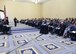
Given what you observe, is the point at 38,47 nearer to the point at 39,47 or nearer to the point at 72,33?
the point at 39,47

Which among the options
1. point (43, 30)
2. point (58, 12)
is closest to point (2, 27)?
point (43, 30)

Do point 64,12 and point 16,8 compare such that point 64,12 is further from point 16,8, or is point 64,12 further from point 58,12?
point 16,8

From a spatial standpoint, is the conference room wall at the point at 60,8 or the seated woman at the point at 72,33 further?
the conference room wall at the point at 60,8

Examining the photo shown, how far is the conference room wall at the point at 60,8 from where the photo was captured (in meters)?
15.7

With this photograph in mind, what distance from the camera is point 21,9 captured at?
2600 centimetres

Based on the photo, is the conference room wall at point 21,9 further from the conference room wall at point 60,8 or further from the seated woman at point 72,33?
the seated woman at point 72,33

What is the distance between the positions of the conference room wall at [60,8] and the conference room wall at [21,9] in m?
3.42

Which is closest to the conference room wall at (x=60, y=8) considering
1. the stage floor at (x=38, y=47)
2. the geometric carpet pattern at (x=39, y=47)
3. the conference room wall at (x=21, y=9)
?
the conference room wall at (x=21, y=9)

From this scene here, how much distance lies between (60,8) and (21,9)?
34.1 ft

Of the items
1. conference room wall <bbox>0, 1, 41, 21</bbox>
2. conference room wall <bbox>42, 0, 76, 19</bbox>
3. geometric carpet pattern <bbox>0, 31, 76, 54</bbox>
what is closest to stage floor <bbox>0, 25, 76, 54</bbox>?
geometric carpet pattern <bbox>0, 31, 76, 54</bbox>

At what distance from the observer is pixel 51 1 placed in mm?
21281

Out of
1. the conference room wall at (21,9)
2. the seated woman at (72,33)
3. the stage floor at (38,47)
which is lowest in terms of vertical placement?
the stage floor at (38,47)

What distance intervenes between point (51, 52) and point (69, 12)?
40.3ft

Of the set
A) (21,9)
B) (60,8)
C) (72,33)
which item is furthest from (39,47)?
(21,9)
